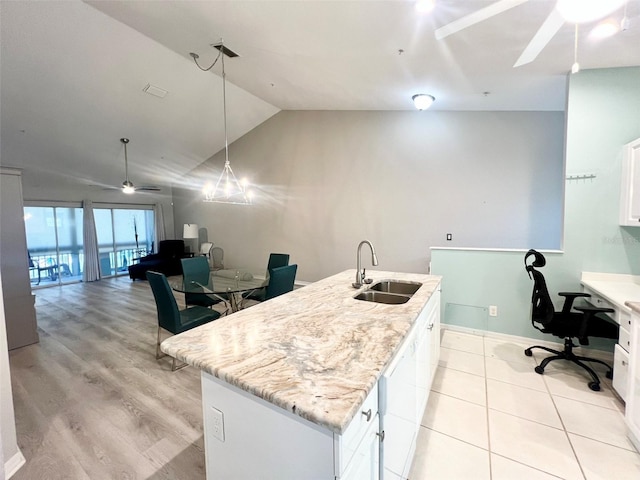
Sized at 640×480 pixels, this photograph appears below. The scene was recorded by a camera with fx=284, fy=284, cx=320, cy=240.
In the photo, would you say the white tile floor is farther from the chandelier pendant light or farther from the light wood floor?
the chandelier pendant light

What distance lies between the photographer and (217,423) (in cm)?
109

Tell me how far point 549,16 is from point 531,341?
2985 millimetres

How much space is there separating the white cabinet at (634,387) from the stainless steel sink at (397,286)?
1.28 meters

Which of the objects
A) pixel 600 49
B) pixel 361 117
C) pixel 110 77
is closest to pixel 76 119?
pixel 110 77

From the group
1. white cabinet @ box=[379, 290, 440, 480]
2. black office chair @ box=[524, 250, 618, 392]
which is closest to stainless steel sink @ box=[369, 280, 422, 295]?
white cabinet @ box=[379, 290, 440, 480]

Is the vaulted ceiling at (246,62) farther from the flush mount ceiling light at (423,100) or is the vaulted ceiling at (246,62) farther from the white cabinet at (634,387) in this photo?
the white cabinet at (634,387)

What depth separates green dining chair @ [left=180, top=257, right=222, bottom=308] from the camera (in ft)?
12.4

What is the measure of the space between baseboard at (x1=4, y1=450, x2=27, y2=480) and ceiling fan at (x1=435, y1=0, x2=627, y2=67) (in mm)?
4041

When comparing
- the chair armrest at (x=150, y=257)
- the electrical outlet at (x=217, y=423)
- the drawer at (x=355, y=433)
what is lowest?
the chair armrest at (x=150, y=257)

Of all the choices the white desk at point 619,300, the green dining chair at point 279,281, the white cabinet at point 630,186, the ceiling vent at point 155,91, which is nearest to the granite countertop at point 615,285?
the white desk at point 619,300

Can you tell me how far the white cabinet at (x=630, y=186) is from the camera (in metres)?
2.41

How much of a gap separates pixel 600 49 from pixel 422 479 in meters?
3.45

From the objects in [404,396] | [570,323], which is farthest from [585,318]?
[404,396]

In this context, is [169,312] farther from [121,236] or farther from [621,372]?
[121,236]
